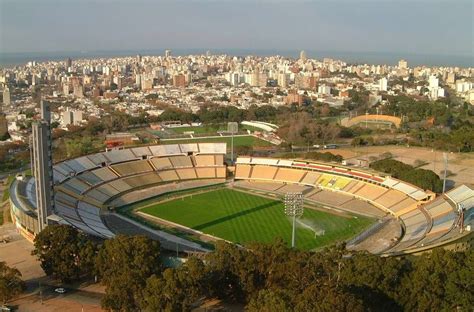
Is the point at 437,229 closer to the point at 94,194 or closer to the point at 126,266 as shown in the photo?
the point at 126,266

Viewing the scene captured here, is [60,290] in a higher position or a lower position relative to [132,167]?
lower

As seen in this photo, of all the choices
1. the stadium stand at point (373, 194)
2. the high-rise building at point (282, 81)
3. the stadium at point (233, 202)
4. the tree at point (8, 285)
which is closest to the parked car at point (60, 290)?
the tree at point (8, 285)

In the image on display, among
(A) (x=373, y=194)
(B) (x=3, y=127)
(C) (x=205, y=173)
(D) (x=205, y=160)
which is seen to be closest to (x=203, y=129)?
(B) (x=3, y=127)

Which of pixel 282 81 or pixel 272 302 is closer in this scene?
pixel 272 302

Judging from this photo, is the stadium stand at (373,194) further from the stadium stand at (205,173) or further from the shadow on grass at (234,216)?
the shadow on grass at (234,216)

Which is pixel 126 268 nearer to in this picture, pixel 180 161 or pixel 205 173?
pixel 205 173
